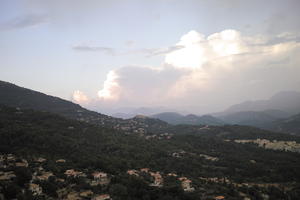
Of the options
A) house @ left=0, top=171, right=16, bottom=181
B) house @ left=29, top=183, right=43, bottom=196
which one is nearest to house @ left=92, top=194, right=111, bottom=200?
house @ left=29, top=183, right=43, bottom=196

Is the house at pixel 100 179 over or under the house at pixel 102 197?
under

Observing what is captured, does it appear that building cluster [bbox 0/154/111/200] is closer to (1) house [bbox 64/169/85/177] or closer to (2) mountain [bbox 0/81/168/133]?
(1) house [bbox 64/169/85/177]

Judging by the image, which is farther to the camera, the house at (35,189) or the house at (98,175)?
the house at (98,175)

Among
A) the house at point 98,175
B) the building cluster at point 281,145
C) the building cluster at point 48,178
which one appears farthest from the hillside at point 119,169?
the building cluster at point 281,145

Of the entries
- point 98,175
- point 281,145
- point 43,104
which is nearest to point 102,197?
point 98,175

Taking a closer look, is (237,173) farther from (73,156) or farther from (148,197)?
(73,156)

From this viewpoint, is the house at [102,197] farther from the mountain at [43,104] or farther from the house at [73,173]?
the mountain at [43,104]

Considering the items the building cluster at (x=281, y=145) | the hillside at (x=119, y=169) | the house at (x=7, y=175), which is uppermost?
the house at (x=7, y=175)
